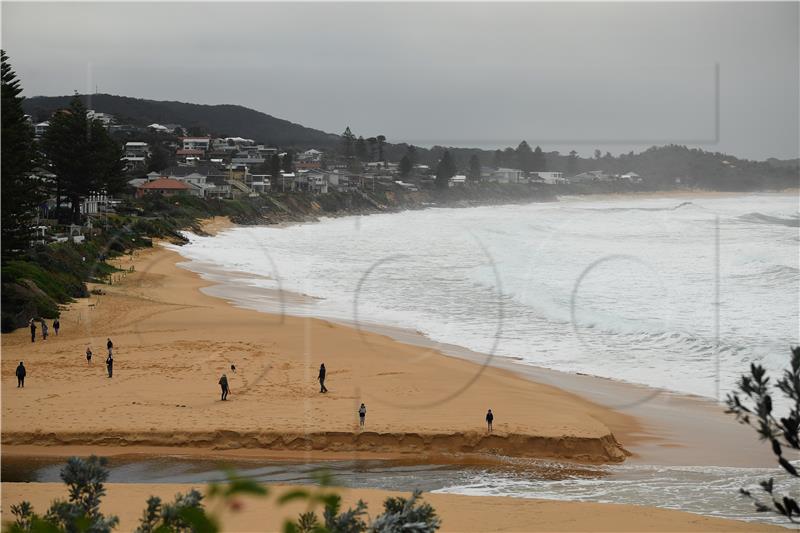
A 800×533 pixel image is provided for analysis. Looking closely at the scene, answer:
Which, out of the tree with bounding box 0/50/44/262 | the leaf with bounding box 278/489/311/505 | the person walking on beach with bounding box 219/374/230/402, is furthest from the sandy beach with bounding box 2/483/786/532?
the tree with bounding box 0/50/44/262

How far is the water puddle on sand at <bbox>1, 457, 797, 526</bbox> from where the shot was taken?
38.3 ft

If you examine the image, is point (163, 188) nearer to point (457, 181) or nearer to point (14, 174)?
point (14, 174)

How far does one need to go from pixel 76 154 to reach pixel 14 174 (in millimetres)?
17519

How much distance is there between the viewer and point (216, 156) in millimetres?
126812

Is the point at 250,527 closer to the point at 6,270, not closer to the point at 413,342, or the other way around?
the point at 413,342

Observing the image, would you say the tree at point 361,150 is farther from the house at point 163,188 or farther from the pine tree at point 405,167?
the house at point 163,188

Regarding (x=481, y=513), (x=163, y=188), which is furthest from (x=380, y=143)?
(x=481, y=513)

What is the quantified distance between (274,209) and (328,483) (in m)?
87.0

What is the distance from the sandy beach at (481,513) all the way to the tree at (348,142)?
157616mm

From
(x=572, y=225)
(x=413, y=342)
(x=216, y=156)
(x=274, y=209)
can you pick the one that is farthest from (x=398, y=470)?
(x=216, y=156)

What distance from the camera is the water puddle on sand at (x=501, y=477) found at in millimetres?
11688

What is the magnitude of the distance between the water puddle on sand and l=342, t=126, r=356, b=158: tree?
15595 cm

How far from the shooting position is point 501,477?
1266 cm

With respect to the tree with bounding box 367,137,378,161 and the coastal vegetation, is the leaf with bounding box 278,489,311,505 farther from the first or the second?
the tree with bounding box 367,137,378,161
